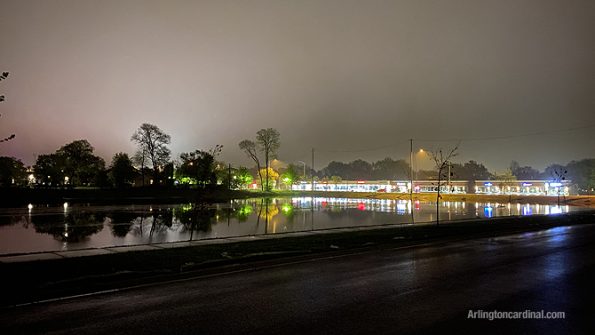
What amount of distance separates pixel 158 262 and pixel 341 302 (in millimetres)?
6316

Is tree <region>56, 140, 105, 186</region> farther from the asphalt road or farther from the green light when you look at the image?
the asphalt road

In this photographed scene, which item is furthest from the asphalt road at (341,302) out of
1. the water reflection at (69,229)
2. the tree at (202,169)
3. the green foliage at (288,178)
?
the green foliage at (288,178)

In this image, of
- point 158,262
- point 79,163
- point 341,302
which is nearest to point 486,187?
point 79,163

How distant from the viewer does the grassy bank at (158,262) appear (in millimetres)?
9828

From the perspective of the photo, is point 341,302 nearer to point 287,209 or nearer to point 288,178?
point 287,209

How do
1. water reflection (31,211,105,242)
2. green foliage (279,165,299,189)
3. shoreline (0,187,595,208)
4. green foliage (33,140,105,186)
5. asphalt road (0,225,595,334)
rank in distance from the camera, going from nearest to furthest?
asphalt road (0,225,595,334) → water reflection (31,211,105,242) → shoreline (0,187,595,208) → green foliage (33,140,105,186) → green foliage (279,165,299,189)

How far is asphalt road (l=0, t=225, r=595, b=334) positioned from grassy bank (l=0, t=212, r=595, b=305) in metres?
0.88

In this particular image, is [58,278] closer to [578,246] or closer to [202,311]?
[202,311]

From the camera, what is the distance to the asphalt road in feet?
23.5

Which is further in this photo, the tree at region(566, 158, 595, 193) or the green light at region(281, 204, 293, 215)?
the tree at region(566, 158, 595, 193)

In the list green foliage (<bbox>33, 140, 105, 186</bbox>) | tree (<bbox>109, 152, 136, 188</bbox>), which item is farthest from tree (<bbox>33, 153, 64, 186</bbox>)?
tree (<bbox>109, 152, 136, 188</bbox>)

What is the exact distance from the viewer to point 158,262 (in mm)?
12695

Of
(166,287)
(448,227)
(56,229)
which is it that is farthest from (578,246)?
(56,229)

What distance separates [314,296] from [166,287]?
355 centimetres
